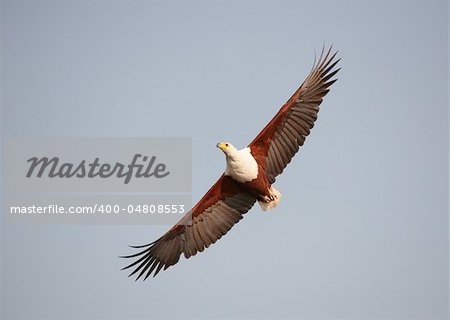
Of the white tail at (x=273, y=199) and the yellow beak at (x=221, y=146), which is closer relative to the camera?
the yellow beak at (x=221, y=146)

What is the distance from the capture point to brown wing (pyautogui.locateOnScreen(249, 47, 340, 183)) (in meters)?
22.8

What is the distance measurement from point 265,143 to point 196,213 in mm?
1674

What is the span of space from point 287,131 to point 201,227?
2156mm

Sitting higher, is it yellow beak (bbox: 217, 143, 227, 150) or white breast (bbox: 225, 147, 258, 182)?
yellow beak (bbox: 217, 143, 227, 150)

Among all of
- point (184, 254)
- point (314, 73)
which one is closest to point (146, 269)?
point (184, 254)

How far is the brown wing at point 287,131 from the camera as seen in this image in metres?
22.8

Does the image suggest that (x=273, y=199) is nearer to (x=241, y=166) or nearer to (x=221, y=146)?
(x=241, y=166)

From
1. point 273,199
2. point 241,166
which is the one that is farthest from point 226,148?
Answer: point 273,199

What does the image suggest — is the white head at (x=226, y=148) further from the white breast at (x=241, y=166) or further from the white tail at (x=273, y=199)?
the white tail at (x=273, y=199)

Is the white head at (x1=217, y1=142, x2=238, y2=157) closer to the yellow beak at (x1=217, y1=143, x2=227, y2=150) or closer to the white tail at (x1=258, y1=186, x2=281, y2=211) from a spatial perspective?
the yellow beak at (x1=217, y1=143, x2=227, y2=150)

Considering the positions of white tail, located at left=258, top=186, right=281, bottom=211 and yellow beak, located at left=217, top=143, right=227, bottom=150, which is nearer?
yellow beak, located at left=217, top=143, right=227, bottom=150

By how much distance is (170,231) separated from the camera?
76.9 feet

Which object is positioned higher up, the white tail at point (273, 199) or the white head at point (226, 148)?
the white head at point (226, 148)

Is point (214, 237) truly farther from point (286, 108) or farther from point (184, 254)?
point (286, 108)
